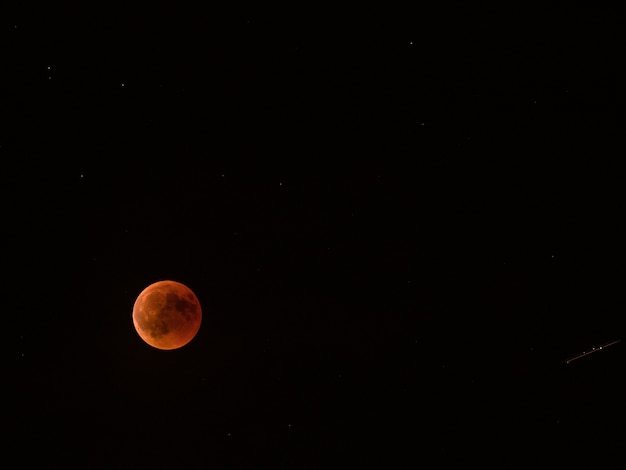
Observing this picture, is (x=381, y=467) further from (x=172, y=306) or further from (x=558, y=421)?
(x=172, y=306)

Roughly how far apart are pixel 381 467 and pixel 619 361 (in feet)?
12.8

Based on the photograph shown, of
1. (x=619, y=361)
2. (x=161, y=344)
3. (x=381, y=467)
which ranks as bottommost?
(x=381, y=467)

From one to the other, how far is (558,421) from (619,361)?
122cm

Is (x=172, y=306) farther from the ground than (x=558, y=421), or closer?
farther from the ground

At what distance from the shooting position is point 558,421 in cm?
762

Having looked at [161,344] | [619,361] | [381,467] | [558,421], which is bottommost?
[381,467]

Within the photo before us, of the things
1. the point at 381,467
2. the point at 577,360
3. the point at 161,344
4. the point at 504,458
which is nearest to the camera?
the point at 161,344

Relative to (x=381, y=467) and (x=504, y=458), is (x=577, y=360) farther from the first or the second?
(x=381, y=467)

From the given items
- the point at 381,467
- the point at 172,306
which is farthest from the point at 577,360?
the point at 172,306

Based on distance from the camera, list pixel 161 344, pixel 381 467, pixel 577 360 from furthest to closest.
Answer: pixel 381 467 < pixel 577 360 < pixel 161 344

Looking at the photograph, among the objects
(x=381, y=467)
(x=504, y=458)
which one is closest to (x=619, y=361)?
(x=504, y=458)

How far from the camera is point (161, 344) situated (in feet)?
17.4

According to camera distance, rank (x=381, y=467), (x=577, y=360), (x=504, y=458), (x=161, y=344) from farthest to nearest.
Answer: (x=381, y=467)
(x=504, y=458)
(x=577, y=360)
(x=161, y=344)

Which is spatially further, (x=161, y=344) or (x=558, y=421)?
(x=558, y=421)
